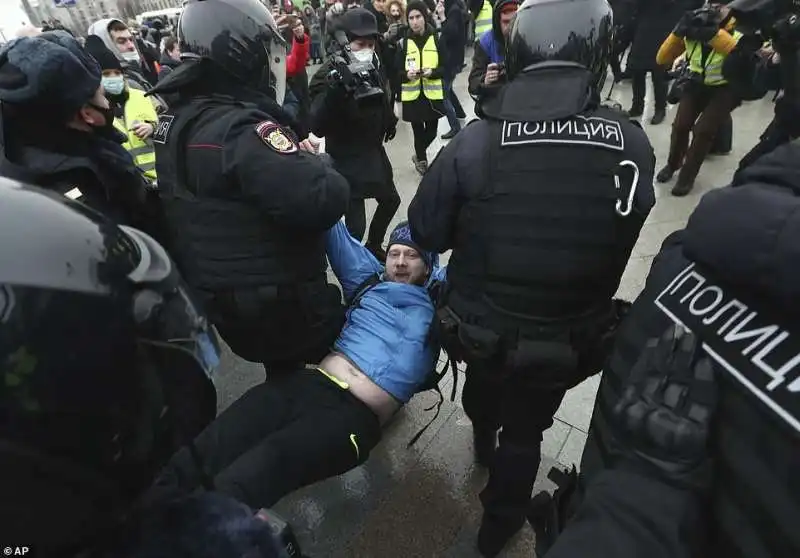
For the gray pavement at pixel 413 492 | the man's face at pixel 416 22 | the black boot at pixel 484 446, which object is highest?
the man's face at pixel 416 22

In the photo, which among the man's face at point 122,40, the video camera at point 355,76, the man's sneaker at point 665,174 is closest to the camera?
the video camera at point 355,76

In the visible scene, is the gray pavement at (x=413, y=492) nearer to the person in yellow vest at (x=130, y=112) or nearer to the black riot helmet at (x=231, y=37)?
the person in yellow vest at (x=130, y=112)

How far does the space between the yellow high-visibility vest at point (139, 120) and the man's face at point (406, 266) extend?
1921mm

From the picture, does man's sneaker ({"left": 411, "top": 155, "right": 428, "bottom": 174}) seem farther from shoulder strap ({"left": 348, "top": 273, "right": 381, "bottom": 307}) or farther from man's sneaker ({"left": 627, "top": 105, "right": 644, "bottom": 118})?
shoulder strap ({"left": 348, "top": 273, "right": 381, "bottom": 307})

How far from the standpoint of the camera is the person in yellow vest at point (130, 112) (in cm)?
318

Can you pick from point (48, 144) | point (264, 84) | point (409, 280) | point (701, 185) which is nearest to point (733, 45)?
point (701, 185)

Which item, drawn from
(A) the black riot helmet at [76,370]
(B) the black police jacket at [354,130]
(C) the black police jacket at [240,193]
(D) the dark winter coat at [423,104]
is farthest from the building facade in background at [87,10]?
(A) the black riot helmet at [76,370]

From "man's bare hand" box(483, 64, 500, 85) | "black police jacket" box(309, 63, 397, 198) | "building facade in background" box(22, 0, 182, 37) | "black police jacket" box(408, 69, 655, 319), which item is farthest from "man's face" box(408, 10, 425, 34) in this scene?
"building facade in background" box(22, 0, 182, 37)

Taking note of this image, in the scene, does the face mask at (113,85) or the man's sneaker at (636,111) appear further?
the man's sneaker at (636,111)

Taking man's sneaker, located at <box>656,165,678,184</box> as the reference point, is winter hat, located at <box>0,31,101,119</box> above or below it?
above

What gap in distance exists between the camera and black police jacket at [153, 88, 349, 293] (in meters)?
1.63

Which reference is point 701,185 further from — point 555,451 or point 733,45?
point 555,451

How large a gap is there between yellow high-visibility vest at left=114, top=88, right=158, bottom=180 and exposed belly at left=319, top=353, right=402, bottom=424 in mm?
2114

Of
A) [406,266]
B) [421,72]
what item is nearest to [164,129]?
[406,266]
